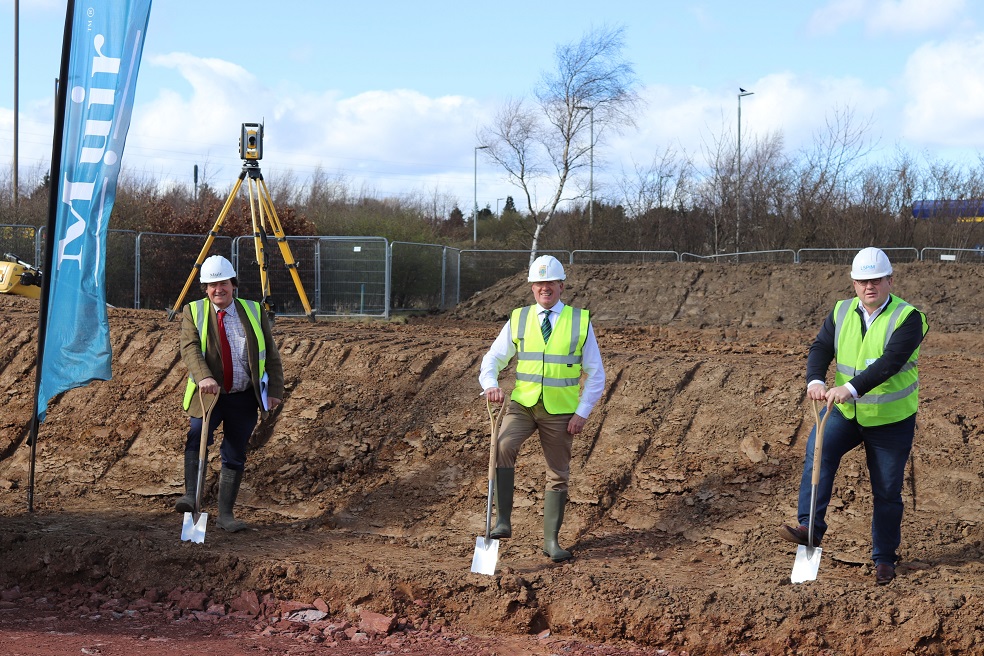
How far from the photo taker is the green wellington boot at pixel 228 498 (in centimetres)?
721

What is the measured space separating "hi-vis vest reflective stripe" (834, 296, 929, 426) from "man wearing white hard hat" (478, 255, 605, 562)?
Answer: 160cm

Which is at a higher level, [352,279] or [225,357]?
[352,279]

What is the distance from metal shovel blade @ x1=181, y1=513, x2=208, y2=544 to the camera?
6797 millimetres

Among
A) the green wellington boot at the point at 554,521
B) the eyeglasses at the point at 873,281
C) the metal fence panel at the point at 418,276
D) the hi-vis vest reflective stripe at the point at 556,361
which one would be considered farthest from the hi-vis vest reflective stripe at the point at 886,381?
the metal fence panel at the point at 418,276

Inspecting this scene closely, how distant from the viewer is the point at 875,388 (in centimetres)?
571

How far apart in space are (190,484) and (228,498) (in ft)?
1.16

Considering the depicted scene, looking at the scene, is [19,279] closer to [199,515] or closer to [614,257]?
[199,515]

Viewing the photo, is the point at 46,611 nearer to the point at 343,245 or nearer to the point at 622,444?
the point at 622,444

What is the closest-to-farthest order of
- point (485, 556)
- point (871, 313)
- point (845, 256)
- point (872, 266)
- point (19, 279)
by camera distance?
point (872, 266) < point (871, 313) < point (485, 556) < point (19, 279) < point (845, 256)

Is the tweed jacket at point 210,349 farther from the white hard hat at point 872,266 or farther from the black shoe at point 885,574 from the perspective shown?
the black shoe at point 885,574

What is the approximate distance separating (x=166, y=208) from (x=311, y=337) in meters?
15.4

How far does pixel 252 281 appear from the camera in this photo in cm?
1938

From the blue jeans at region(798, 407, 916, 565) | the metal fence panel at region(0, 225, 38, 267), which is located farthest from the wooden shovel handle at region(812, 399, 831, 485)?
the metal fence panel at region(0, 225, 38, 267)

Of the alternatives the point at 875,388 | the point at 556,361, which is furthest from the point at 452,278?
the point at 875,388
